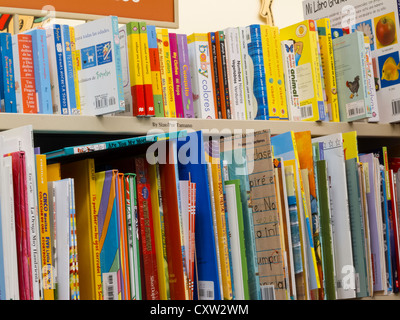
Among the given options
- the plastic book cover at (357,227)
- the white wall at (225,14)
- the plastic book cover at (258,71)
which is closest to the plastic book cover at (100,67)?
the plastic book cover at (258,71)

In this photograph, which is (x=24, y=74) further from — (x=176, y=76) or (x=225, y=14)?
(x=225, y=14)

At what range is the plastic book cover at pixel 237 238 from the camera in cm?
159

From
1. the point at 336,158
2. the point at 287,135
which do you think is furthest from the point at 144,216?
the point at 336,158

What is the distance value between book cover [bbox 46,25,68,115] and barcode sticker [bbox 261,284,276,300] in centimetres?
57

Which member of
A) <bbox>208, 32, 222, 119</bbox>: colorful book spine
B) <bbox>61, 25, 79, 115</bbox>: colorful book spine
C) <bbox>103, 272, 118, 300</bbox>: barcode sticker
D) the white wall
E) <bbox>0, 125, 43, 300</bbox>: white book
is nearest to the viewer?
<bbox>0, 125, 43, 300</bbox>: white book

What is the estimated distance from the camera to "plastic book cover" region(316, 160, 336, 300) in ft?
5.70

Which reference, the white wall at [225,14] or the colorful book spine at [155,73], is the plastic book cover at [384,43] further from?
the white wall at [225,14]

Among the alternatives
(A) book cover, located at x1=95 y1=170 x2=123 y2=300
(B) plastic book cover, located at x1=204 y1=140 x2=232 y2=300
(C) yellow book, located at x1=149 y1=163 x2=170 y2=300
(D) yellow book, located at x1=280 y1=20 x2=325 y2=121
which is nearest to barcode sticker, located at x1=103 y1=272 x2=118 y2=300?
(A) book cover, located at x1=95 y1=170 x2=123 y2=300

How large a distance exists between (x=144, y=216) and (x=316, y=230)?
0.45m

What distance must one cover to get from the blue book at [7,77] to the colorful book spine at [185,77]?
0.41 m

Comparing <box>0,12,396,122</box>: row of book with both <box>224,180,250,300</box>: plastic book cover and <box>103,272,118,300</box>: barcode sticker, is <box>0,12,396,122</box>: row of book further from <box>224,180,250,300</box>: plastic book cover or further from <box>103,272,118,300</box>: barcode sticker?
<box>103,272,118,300</box>: barcode sticker

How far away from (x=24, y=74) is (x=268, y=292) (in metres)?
0.69

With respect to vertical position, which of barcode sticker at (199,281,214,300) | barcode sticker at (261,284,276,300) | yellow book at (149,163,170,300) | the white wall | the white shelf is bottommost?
barcode sticker at (261,284,276,300)

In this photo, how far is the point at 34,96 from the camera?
58.9 inches
